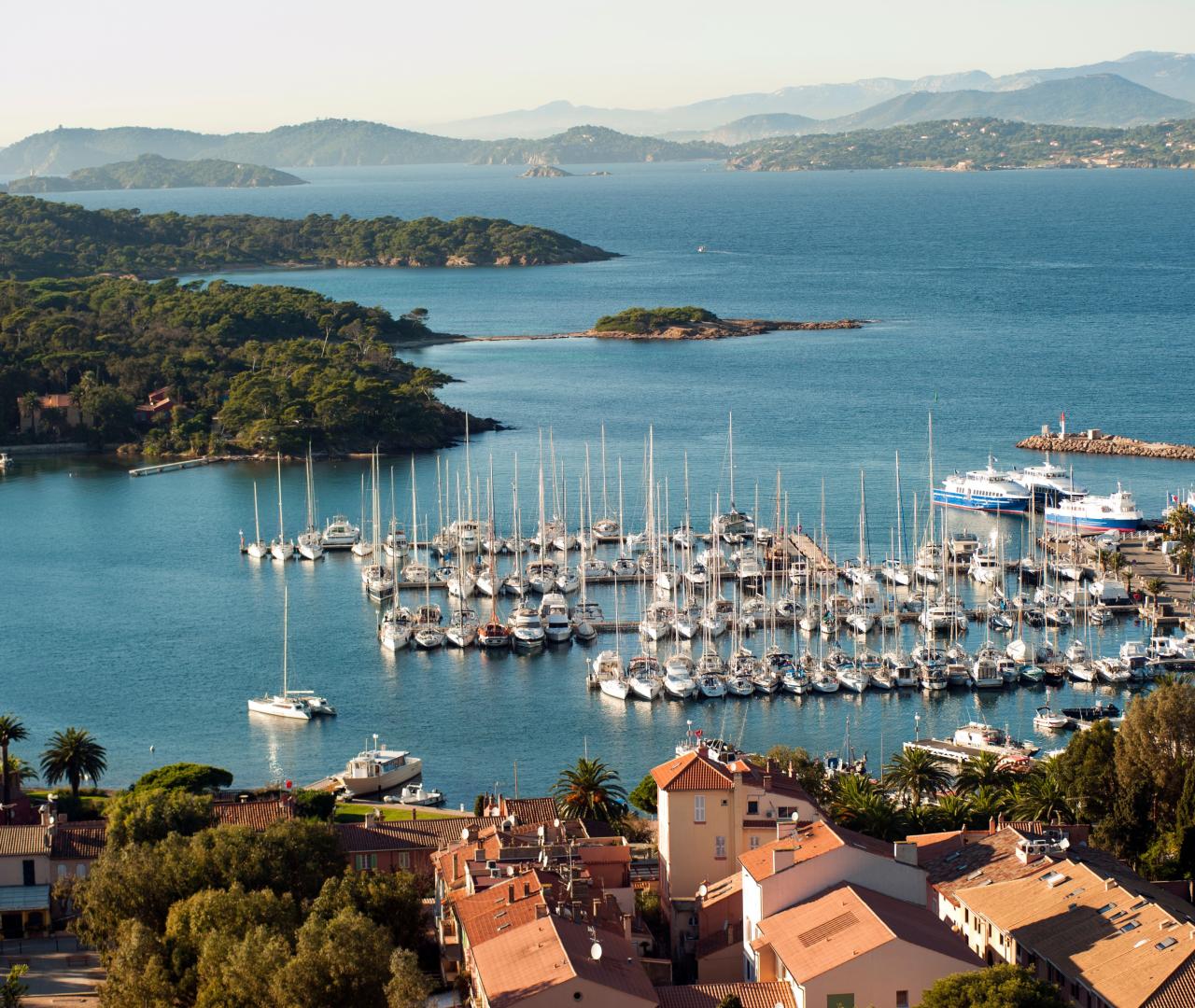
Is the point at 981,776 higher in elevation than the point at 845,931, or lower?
lower

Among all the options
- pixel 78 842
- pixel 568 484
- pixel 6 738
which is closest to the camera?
pixel 78 842

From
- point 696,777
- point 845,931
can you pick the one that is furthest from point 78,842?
point 845,931

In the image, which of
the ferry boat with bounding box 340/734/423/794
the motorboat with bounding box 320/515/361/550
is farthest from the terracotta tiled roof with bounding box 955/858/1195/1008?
the motorboat with bounding box 320/515/361/550

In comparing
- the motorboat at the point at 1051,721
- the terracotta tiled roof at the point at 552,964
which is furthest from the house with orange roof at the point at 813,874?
the motorboat at the point at 1051,721

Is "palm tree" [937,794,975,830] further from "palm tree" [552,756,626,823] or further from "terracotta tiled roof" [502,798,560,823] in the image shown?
"terracotta tiled roof" [502,798,560,823]

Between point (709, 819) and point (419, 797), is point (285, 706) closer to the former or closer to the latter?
point (419, 797)
